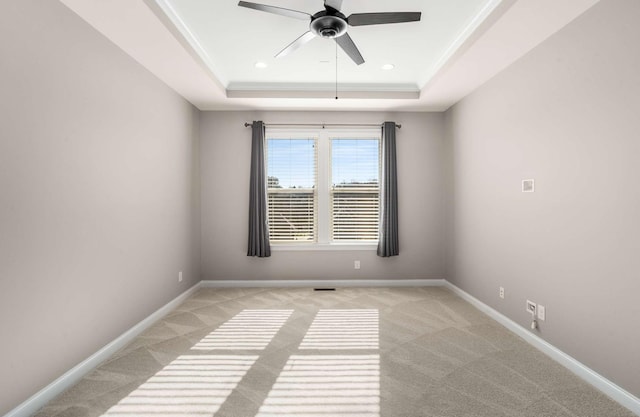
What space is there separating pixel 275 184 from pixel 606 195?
3.66m

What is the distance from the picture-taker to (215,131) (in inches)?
182

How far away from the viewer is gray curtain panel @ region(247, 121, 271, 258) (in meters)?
4.53

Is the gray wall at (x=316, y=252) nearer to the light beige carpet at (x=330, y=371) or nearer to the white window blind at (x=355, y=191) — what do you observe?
the white window blind at (x=355, y=191)

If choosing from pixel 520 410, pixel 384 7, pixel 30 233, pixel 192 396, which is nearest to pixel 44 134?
pixel 30 233

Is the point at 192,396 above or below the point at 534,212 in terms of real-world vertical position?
below

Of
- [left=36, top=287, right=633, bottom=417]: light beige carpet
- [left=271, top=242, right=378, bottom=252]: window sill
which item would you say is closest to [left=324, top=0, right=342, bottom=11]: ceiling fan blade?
[left=36, top=287, right=633, bottom=417]: light beige carpet

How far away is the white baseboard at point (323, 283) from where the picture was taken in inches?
183

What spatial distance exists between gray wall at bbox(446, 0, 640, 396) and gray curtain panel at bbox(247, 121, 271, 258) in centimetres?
282

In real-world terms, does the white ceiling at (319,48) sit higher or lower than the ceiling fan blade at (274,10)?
higher

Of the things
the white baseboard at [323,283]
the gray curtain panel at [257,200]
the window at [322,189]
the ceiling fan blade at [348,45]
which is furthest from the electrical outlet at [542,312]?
the gray curtain panel at [257,200]

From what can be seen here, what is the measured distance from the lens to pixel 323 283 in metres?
4.67

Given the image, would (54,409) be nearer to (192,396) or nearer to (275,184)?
(192,396)

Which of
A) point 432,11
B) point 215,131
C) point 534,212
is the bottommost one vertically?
point 534,212

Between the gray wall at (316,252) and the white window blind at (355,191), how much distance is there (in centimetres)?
31
